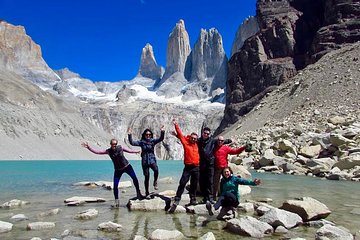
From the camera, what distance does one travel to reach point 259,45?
4183 inches

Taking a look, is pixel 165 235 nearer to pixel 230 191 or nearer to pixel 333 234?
pixel 230 191

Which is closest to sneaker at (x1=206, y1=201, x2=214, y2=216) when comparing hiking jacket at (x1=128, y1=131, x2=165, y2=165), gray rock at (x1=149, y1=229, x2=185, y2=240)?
hiking jacket at (x1=128, y1=131, x2=165, y2=165)

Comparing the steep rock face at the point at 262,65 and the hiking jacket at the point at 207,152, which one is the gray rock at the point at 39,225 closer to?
the hiking jacket at the point at 207,152

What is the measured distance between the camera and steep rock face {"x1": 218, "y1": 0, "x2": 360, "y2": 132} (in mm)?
91438

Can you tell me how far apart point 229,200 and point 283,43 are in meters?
101

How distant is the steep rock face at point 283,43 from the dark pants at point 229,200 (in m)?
83.5

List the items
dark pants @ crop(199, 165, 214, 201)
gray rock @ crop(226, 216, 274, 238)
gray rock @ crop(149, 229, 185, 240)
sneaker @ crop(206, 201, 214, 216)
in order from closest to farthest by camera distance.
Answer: gray rock @ crop(149, 229, 185, 240) → gray rock @ crop(226, 216, 274, 238) → sneaker @ crop(206, 201, 214, 216) → dark pants @ crop(199, 165, 214, 201)

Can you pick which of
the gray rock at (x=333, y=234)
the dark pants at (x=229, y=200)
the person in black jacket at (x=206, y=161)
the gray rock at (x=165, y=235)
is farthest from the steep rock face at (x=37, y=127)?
the gray rock at (x=333, y=234)

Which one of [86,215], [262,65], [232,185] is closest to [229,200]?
[232,185]

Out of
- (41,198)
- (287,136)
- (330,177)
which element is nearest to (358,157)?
(330,177)

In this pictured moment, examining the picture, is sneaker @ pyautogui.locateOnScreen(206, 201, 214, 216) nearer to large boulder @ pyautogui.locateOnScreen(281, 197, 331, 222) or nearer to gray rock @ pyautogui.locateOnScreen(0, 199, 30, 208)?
large boulder @ pyautogui.locateOnScreen(281, 197, 331, 222)

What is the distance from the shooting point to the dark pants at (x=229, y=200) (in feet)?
32.9

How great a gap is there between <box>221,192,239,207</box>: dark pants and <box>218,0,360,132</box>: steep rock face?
274 feet

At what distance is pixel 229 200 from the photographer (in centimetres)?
1009
